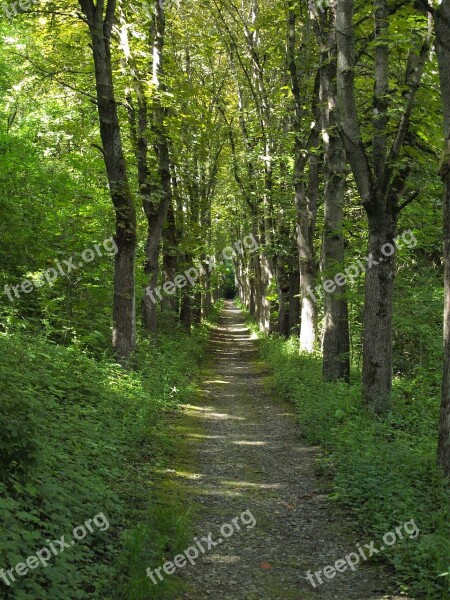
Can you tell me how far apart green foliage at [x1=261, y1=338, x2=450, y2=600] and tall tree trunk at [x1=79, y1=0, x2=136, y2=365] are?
4.18 m

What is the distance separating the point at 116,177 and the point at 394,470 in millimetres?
7772

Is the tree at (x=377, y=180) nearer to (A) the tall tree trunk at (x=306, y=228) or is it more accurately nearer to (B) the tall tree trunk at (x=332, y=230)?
(B) the tall tree trunk at (x=332, y=230)

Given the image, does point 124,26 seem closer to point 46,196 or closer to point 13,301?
point 46,196

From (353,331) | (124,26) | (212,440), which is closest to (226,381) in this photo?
(353,331)

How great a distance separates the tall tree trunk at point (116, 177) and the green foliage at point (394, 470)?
13.7 ft

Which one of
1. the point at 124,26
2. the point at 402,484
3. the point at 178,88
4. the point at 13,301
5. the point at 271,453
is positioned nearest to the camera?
the point at 402,484

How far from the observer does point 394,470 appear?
664cm

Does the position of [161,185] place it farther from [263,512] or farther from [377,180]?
[263,512]

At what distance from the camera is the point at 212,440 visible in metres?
10.2

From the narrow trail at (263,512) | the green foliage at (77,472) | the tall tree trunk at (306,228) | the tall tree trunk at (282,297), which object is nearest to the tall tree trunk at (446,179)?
the narrow trail at (263,512)

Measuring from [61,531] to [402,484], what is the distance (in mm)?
3644

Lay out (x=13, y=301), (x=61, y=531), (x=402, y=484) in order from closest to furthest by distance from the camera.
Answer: (x=61, y=531), (x=402, y=484), (x=13, y=301)

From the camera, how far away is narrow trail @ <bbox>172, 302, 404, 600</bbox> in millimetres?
4953

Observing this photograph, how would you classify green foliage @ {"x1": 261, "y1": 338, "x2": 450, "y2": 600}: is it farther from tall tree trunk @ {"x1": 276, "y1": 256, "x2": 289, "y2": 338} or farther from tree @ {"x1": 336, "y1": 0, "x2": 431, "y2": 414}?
tall tree trunk @ {"x1": 276, "y1": 256, "x2": 289, "y2": 338}
